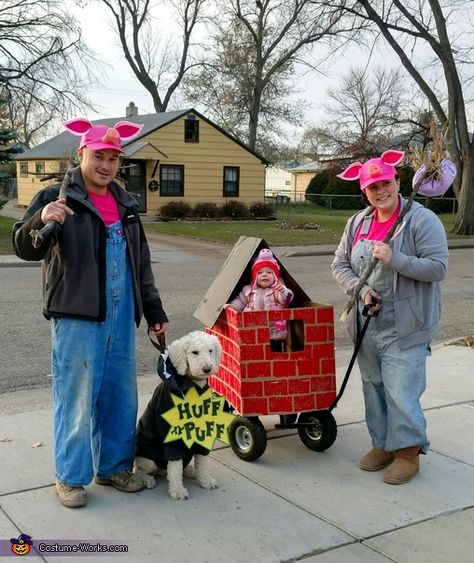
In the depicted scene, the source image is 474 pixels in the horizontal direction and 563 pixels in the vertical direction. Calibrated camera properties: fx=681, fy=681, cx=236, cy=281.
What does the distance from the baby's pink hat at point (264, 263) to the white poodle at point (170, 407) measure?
32.7 inches

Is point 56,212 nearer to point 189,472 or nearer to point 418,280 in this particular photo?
point 189,472

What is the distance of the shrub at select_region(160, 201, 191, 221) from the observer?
2802 centimetres

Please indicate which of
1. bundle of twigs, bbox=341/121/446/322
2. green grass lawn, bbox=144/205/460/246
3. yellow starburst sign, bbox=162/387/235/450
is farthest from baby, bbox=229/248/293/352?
green grass lawn, bbox=144/205/460/246

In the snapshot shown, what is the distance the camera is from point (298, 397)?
14.1 ft

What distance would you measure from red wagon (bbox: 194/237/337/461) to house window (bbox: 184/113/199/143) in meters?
25.4

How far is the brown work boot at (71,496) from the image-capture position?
11.7 ft

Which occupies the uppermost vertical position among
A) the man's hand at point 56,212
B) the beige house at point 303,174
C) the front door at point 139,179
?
the beige house at point 303,174

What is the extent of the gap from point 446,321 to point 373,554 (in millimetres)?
6747

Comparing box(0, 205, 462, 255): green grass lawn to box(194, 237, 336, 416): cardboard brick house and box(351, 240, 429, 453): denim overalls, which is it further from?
box(351, 240, 429, 453): denim overalls

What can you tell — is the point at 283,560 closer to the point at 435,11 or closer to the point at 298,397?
the point at 298,397

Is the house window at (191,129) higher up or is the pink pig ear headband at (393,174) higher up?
the house window at (191,129)

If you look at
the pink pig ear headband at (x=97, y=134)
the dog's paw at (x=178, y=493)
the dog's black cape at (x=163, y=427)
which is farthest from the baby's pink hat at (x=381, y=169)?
the dog's paw at (x=178, y=493)

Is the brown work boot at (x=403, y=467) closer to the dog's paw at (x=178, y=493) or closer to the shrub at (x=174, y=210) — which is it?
the dog's paw at (x=178, y=493)

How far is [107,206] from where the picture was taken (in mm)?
3691
